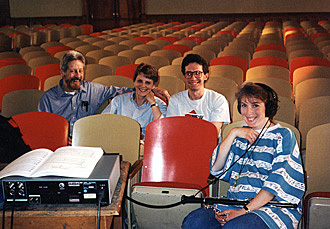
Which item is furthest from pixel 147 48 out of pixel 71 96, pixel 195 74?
pixel 195 74

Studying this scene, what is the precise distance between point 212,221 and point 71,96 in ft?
7.14

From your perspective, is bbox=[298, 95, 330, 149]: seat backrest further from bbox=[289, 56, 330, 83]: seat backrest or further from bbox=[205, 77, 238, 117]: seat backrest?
bbox=[289, 56, 330, 83]: seat backrest

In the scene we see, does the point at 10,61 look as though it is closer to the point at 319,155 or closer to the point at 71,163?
the point at 71,163

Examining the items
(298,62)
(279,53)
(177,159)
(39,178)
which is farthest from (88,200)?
(279,53)

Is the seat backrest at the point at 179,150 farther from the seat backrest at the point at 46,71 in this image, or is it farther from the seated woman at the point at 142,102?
the seat backrest at the point at 46,71

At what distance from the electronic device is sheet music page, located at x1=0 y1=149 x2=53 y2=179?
25 millimetres

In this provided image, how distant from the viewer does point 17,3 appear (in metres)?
16.7

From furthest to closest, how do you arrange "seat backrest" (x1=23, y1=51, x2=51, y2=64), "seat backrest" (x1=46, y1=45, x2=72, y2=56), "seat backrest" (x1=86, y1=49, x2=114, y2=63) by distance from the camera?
"seat backrest" (x1=46, y1=45, x2=72, y2=56)
"seat backrest" (x1=86, y1=49, x2=114, y2=63)
"seat backrest" (x1=23, y1=51, x2=51, y2=64)

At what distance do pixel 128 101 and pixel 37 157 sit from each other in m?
1.75

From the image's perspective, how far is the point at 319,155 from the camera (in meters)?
2.62

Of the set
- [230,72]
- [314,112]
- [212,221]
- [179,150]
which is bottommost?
[212,221]

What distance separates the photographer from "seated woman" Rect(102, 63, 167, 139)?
338 cm

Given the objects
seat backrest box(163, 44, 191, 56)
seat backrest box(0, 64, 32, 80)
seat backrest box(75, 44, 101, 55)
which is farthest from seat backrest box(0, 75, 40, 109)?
seat backrest box(163, 44, 191, 56)

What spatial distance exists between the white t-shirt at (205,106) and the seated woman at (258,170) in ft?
2.86
